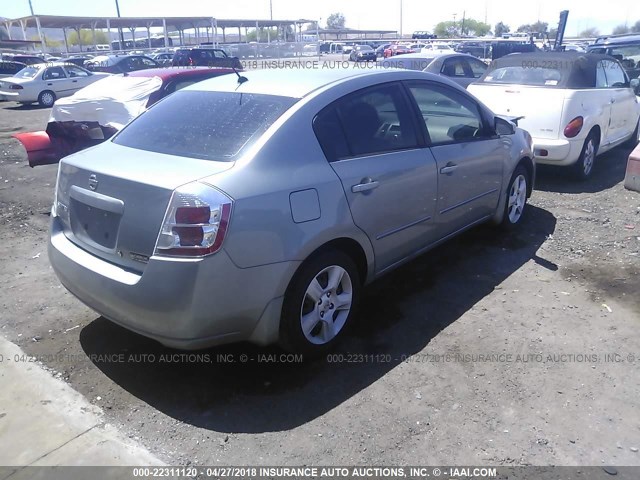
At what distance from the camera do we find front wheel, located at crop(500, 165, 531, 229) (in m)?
5.46

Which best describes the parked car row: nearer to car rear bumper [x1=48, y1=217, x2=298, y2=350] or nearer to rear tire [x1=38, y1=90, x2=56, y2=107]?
car rear bumper [x1=48, y1=217, x2=298, y2=350]

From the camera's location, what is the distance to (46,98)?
19.8 m

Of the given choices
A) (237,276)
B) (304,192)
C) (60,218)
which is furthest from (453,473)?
(60,218)

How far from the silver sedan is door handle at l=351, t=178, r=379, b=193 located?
63.5 feet

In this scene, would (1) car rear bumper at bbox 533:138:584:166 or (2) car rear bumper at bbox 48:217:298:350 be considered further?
(1) car rear bumper at bbox 533:138:584:166

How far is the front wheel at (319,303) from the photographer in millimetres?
3193

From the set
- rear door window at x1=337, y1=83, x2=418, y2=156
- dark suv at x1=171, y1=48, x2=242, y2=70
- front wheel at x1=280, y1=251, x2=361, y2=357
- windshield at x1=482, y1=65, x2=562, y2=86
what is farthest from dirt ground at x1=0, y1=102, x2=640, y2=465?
dark suv at x1=171, y1=48, x2=242, y2=70

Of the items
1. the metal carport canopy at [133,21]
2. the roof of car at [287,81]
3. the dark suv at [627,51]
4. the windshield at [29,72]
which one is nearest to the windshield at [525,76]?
the roof of car at [287,81]

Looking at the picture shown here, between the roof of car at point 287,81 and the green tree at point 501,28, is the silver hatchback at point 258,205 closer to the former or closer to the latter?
the roof of car at point 287,81

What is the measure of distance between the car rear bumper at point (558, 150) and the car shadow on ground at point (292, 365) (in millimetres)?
2863

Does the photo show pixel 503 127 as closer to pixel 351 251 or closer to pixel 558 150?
pixel 558 150

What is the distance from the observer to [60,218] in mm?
3559

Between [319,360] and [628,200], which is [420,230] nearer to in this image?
[319,360]

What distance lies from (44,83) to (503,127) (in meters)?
19.0
